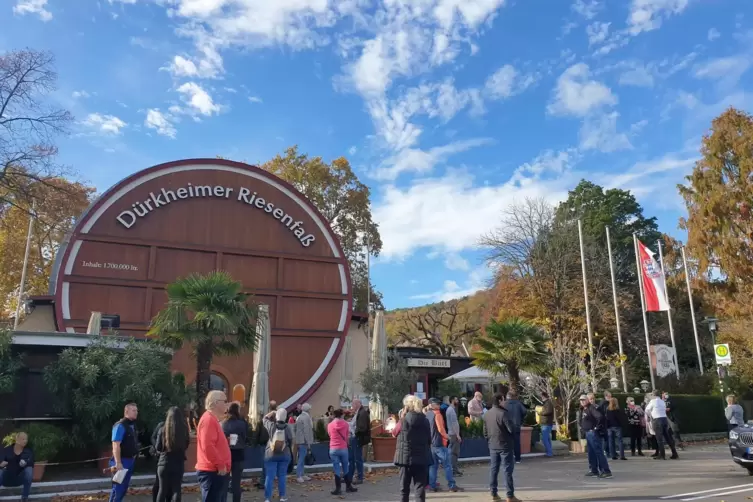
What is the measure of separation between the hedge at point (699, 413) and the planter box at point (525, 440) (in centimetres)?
729

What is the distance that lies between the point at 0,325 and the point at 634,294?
1440 inches

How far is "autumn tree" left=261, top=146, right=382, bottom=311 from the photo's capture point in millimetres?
40531

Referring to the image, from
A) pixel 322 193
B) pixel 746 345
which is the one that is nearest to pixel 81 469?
pixel 746 345

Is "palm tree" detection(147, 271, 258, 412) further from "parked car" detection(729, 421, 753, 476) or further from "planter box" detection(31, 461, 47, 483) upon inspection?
"parked car" detection(729, 421, 753, 476)

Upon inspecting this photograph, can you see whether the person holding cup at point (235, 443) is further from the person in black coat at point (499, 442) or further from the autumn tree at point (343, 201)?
the autumn tree at point (343, 201)

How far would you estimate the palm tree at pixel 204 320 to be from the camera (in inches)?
507

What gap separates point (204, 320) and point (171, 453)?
19.0 ft

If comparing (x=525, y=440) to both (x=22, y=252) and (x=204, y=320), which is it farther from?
(x=22, y=252)

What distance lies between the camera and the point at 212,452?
6.26 m

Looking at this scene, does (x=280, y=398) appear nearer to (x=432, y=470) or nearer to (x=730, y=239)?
(x=432, y=470)

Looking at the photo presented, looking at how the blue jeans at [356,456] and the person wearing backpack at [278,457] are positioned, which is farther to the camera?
the blue jeans at [356,456]

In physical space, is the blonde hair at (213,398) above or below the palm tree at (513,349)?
below

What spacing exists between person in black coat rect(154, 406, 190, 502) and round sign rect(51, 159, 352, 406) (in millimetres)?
13948

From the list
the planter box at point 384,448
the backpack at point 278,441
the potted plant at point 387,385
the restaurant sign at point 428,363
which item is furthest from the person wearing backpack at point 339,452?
the restaurant sign at point 428,363
